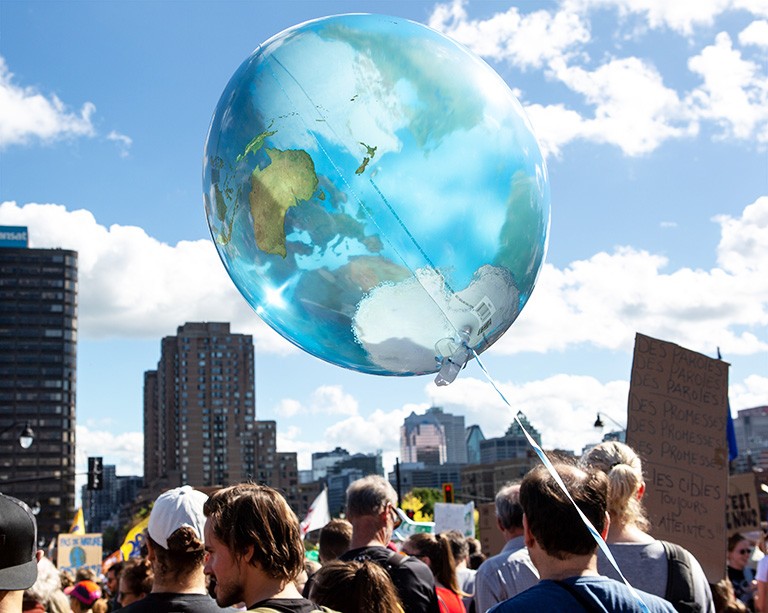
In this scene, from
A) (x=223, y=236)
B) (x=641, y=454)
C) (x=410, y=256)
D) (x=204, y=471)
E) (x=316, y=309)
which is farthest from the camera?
(x=204, y=471)

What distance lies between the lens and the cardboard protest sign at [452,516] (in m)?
13.8

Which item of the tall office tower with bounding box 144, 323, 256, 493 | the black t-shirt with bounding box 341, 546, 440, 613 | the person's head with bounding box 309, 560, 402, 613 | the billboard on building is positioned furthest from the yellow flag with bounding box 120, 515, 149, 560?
the tall office tower with bounding box 144, 323, 256, 493

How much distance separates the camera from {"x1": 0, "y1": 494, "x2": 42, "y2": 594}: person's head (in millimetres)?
2352

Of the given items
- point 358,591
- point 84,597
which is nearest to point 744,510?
point 84,597

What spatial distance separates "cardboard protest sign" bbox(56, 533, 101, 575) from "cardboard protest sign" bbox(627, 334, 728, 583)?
16.1 m

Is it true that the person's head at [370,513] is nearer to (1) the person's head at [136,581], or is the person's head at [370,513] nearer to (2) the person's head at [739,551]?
(1) the person's head at [136,581]

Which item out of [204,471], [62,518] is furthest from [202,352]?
[62,518]

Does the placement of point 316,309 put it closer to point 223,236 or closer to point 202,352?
point 223,236

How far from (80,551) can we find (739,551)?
599 inches

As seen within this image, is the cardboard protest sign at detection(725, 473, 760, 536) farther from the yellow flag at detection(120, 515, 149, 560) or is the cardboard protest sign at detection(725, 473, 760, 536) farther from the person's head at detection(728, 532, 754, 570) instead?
the yellow flag at detection(120, 515, 149, 560)

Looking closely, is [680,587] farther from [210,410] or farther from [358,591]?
[210,410]

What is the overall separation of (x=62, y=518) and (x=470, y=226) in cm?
12927

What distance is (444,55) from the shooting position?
283 centimetres

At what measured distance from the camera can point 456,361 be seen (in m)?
2.81
